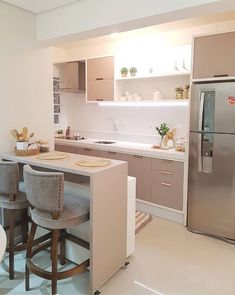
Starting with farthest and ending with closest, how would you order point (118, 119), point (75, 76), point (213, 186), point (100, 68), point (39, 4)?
1. point (75, 76)
2. point (118, 119)
3. point (100, 68)
4. point (213, 186)
5. point (39, 4)

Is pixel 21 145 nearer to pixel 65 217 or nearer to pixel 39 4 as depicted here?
pixel 65 217

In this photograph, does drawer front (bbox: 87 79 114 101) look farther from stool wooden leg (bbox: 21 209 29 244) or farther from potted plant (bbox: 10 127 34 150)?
stool wooden leg (bbox: 21 209 29 244)

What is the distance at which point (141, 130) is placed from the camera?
14.2 ft

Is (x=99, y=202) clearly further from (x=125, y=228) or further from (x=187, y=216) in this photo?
(x=187, y=216)

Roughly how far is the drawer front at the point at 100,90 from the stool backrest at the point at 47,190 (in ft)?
8.63

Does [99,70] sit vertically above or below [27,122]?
above

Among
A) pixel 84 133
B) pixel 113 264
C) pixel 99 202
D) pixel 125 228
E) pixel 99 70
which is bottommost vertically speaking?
pixel 113 264

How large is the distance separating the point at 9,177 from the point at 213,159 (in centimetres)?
216

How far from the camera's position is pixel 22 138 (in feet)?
8.91

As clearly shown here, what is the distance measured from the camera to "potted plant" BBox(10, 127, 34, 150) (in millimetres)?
2615

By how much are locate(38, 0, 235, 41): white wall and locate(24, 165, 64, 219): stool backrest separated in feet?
4.84

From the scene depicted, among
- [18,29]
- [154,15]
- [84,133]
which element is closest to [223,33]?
[154,15]

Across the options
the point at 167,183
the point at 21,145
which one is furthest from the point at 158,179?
the point at 21,145

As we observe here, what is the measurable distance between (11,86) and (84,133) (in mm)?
2447
